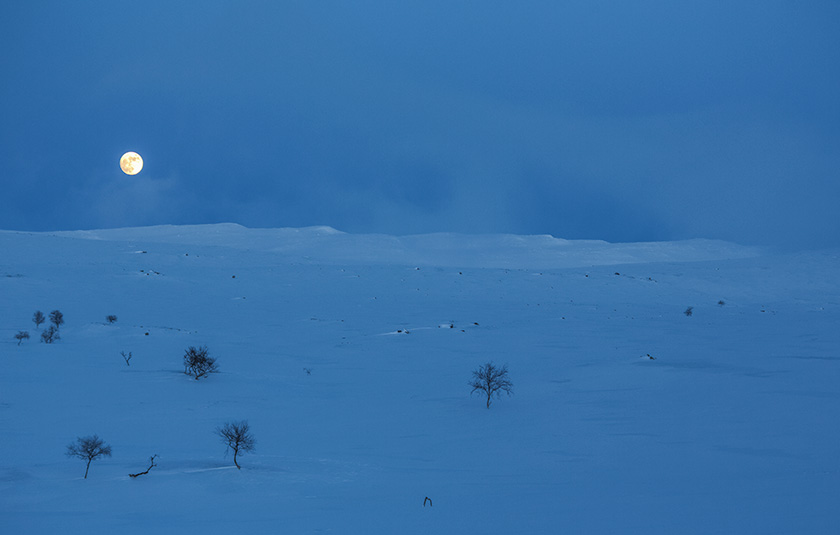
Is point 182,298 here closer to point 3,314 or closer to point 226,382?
point 3,314

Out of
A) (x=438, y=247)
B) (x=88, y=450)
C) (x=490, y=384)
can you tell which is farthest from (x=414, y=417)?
(x=438, y=247)

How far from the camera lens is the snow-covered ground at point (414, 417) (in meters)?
6.45

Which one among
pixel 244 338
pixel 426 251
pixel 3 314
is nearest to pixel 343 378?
pixel 244 338

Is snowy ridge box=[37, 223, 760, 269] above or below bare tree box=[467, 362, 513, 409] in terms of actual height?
above

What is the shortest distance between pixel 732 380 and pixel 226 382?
37.3 ft

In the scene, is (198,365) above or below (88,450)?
above

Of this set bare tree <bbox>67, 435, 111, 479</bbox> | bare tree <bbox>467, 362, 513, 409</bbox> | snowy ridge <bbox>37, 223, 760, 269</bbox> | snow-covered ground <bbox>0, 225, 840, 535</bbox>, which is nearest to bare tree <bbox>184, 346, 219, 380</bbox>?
snow-covered ground <bbox>0, 225, 840, 535</bbox>

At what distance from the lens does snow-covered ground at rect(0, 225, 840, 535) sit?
6453 millimetres

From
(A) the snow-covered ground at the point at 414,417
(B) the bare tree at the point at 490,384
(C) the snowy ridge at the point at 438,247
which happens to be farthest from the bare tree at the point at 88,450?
(C) the snowy ridge at the point at 438,247

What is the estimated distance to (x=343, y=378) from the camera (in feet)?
51.3

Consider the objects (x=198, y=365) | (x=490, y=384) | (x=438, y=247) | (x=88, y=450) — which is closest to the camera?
(x=88, y=450)

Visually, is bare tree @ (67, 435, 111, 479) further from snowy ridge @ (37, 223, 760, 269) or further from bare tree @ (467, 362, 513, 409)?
snowy ridge @ (37, 223, 760, 269)

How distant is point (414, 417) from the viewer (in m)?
11.8

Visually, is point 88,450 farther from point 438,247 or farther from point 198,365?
point 438,247
